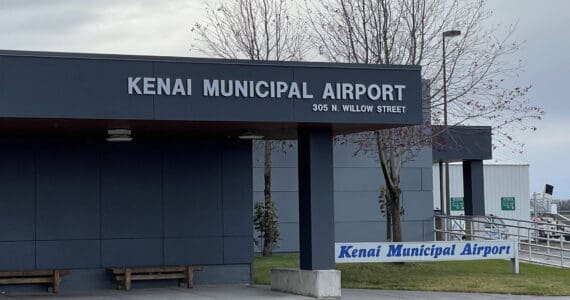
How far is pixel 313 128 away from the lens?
17578mm

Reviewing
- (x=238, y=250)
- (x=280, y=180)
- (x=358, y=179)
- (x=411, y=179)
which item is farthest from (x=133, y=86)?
(x=411, y=179)

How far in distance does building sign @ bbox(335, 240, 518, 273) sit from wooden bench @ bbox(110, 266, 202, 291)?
310cm

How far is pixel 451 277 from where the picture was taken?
21.1 m

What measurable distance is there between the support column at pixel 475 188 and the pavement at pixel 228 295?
1496 centimetres

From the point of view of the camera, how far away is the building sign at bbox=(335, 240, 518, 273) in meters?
19.7

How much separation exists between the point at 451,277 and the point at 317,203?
5201 millimetres

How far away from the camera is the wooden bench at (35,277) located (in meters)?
17.9

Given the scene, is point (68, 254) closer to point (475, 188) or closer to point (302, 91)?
point (302, 91)

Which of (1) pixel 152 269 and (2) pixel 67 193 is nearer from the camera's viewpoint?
(2) pixel 67 193

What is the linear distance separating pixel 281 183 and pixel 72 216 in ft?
40.7

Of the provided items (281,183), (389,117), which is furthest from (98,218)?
(281,183)

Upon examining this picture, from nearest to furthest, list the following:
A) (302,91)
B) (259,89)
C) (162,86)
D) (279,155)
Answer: (162,86) → (259,89) → (302,91) → (279,155)

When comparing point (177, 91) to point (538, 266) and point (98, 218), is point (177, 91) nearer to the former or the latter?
point (98, 218)

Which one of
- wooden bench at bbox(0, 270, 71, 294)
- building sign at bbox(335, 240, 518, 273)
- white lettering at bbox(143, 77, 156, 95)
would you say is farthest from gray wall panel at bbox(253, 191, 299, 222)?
white lettering at bbox(143, 77, 156, 95)
